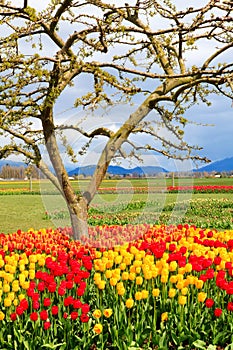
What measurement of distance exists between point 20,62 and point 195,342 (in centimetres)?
498

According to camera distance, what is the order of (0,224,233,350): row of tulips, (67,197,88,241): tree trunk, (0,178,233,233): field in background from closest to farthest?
(0,224,233,350): row of tulips, (67,197,88,241): tree trunk, (0,178,233,233): field in background

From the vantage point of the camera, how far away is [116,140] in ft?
26.7

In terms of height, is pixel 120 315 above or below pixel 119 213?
below

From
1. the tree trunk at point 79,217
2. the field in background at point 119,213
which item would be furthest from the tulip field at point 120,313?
the field in background at point 119,213

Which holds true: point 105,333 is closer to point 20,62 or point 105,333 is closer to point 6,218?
point 20,62

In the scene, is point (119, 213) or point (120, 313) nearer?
point (120, 313)

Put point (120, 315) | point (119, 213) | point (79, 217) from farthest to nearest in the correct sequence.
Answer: point (119, 213)
point (79, 217)
point (120, 315)

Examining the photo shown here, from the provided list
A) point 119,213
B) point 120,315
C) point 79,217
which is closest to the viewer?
point 120,315

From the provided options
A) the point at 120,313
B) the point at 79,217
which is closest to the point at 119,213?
the point at 79,217

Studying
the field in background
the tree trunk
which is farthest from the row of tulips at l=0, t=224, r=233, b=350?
the field in background

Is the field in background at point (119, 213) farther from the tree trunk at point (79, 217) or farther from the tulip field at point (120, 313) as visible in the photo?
the tulip field at point (120, 313)

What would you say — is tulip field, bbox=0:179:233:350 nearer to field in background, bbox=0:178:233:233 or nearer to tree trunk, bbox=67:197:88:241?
tree trunk, bbox=67:197:88:241

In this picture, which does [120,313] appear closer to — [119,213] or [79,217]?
[79,217]

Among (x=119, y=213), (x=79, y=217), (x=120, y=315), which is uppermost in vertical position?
(x=79, y=217)
